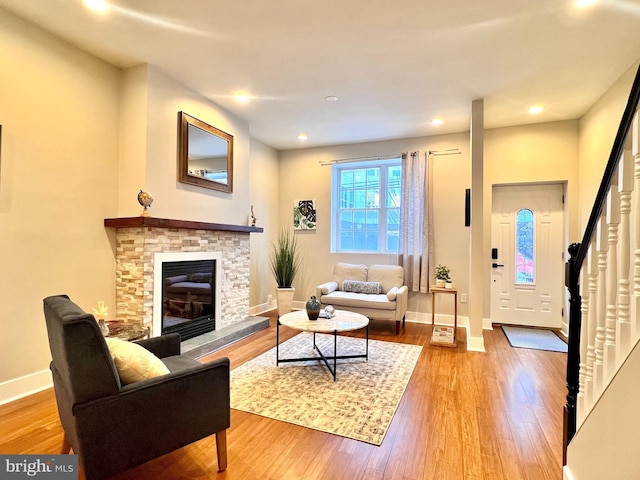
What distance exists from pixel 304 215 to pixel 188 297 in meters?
2.70

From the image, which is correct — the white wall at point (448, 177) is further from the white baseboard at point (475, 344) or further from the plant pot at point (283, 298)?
the white baseboard at point (475, 344)

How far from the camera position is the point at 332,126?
15.6 ft

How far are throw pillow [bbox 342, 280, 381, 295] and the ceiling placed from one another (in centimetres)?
238

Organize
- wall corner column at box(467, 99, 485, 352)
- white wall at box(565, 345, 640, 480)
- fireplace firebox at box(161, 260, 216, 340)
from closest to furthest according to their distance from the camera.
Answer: white wall at box(565, 345, 640, 480), fireplace firebox at box(161, 260, 216, 340), wall corner column at box(467, 99, 485, 352)

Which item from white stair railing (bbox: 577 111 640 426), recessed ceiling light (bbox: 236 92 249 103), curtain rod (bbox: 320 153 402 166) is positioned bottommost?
white stair railing (bbox: 577 111 640 426)

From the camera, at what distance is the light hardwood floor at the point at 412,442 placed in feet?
5.68

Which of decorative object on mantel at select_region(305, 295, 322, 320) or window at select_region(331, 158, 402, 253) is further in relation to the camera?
window at select_region(331, 158, 402, 253)

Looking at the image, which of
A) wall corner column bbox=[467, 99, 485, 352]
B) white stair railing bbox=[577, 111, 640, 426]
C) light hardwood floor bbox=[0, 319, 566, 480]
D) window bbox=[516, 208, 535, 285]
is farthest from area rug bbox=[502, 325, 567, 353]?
white stair railing bbox=[577, 111, 640, 426]

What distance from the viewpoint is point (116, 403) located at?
1.40 metres

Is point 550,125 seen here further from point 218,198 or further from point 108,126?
point 108,126

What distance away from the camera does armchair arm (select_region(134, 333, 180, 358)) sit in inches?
84.6

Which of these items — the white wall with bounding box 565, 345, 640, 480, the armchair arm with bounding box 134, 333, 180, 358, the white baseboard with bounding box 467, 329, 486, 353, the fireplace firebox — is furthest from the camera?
the white baseboard with bounding box 467, 329, 486, 353

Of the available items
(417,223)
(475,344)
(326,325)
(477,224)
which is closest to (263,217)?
(417,223)

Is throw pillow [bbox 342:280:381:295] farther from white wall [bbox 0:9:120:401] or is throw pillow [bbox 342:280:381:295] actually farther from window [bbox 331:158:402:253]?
white wall [bbox 0:9:120:401]
